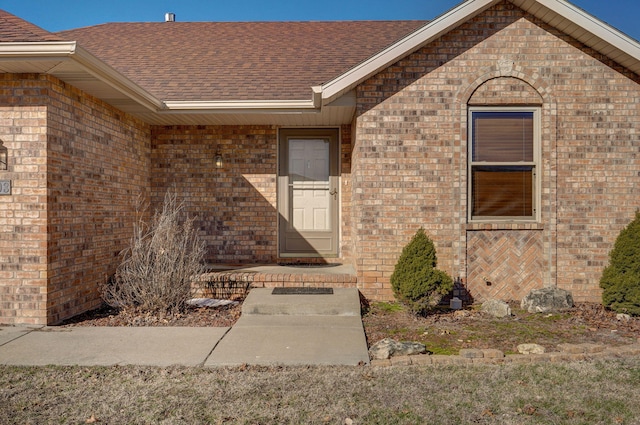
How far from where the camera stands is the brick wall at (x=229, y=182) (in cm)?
861

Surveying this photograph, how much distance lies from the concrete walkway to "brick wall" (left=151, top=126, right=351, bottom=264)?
252 cm

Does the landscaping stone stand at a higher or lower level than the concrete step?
lower

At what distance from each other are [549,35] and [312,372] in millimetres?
5905

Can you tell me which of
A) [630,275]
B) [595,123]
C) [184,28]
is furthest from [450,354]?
[184,28]

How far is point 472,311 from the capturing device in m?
6.43

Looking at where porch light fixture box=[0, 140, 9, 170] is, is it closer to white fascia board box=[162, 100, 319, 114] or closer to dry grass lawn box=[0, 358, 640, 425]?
white fascia board box=[162, 100, 319, 114]

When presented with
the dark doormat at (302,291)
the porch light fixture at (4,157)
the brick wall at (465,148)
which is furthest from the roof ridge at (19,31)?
the dark doormat at (302,291)

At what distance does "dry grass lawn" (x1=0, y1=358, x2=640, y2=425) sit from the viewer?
3297mm

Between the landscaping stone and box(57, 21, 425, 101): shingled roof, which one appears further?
box(57, 21, 425, 101): shingled roof

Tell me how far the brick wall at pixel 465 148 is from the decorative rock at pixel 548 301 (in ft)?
0.93

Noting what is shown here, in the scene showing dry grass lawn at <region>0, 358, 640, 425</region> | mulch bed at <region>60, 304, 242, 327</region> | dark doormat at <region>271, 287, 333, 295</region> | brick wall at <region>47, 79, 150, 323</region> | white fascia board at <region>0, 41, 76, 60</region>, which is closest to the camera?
dry grass lawn at <region>0, 358, 640, 425</region>

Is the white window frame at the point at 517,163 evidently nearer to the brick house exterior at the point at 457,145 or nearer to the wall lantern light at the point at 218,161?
the brick house exterior at the point at 457,145

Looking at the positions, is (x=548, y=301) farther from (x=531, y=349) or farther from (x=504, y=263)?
(x=531, y=349)

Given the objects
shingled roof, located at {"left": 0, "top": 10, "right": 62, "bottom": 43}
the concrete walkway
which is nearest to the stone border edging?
the concrete walkway
